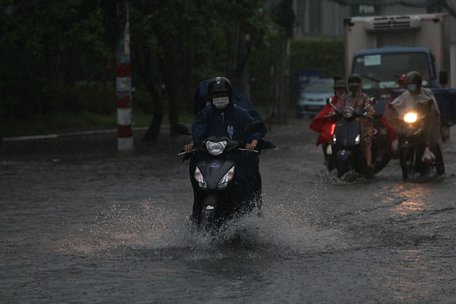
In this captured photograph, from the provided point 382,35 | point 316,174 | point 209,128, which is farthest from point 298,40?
point 209,128

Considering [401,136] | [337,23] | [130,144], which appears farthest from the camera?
[337,23]

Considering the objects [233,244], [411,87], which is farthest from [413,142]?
[233,244]

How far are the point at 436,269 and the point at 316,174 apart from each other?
10218mm

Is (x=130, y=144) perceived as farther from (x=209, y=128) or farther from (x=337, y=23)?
(x=337, y=23)

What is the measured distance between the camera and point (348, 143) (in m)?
18.2

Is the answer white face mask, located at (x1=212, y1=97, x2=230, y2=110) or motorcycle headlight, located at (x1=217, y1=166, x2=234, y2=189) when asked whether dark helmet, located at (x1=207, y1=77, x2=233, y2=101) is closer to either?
white face mask, located at (x1=212, y1=97, x2=230, y2=110)

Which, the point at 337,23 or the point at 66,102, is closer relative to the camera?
the point at 66,102

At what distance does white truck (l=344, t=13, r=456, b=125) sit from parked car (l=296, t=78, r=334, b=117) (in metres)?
19.5

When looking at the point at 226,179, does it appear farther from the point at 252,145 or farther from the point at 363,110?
the point at 363,110

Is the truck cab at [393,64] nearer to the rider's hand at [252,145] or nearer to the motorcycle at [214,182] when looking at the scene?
the rider's hand at [252,145]

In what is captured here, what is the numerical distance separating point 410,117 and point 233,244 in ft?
26.4

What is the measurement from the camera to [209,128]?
11.4 metres

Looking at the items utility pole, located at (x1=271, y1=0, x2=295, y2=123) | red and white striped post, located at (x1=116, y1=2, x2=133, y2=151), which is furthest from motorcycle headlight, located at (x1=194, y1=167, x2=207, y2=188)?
utility pole, located at (x1=271, y1=0, x2=295, y2=123)

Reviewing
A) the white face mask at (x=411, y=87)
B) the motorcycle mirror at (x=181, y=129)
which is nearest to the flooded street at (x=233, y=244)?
the motorcycle mirror at (x=181, y=129)
